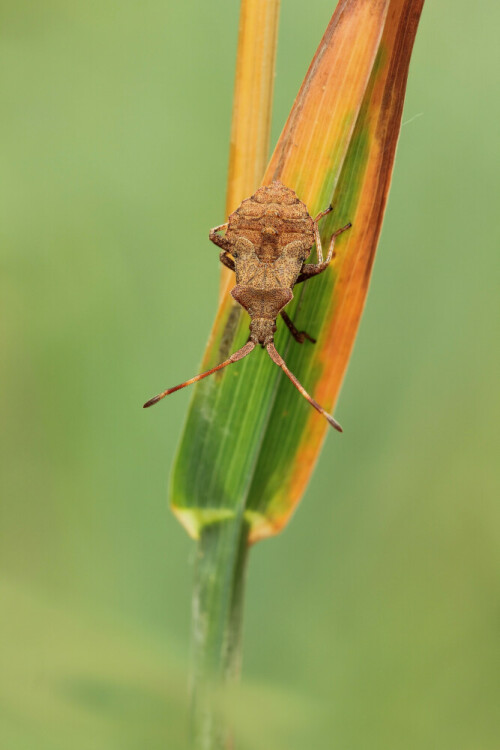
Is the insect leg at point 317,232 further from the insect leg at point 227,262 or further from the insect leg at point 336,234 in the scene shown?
the insect leg at point 227,262

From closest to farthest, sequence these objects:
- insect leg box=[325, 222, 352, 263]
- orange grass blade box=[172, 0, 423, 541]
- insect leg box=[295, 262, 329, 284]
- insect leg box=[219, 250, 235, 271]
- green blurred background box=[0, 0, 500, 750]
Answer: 1. orange grass blade box=[172, 0, 423, 541]
2. insect leg box=[325, 222, 352, 263]
3. insect leg box=[295, 262, 329, 284]
4. insect leg box=[219, 250, 235, 271]
5. green blurred background box=[0, 0, 500, 750]

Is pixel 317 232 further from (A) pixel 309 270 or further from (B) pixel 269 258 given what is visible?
(B) pixel 269 258

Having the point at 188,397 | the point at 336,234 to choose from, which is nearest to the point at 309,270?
the point at 336,234

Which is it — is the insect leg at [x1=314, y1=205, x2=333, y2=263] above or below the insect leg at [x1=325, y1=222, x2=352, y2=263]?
above

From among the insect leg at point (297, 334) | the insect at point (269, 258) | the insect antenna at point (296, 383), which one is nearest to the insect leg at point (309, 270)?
the insect at point (269, 258)

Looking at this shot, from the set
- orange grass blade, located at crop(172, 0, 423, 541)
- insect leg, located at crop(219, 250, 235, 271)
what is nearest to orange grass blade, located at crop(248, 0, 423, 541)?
orange grass blade, located at crop(172, 0, 423, 541)

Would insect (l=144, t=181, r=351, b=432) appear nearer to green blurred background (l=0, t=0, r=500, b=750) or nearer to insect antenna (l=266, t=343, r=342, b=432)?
insect antenna (l=266, t=343, r=342, b=432)
